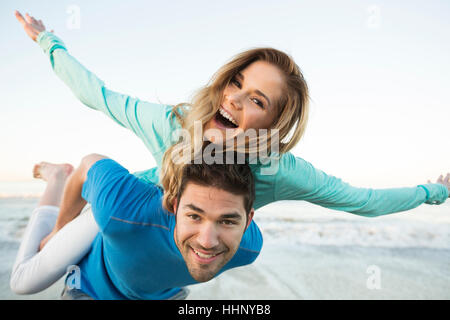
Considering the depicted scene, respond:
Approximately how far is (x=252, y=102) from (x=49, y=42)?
1.37m

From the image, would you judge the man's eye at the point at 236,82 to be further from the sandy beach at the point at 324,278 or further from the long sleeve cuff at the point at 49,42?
the sandy beach at the point at 324,278

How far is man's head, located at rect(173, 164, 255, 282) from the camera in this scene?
112cm

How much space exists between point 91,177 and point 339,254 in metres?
4.29

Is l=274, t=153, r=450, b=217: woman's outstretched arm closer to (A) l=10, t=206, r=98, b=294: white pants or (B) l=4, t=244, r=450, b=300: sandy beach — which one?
(A) l=10, t=206, r=98, b=294: white pants

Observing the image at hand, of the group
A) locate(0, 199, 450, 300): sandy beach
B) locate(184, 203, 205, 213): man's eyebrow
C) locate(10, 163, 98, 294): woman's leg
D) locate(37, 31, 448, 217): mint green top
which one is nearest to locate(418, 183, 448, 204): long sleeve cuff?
locate(37, 31, 448, 217): mint green top

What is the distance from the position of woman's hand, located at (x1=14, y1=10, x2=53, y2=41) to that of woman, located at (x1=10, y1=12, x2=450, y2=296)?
0.66ft

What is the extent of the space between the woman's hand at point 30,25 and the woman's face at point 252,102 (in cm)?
143

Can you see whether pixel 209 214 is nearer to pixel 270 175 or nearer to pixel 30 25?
pixel 270 175

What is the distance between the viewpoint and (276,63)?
1.36 m

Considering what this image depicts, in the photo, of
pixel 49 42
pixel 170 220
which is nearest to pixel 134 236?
pixel 170 220

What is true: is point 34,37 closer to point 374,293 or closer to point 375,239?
point 374,293

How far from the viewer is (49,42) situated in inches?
70.3

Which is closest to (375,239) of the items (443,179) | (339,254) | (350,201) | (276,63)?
(339,254)

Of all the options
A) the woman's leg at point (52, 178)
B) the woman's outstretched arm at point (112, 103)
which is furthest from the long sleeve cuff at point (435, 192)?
the woman's leg at point (52, 178)
